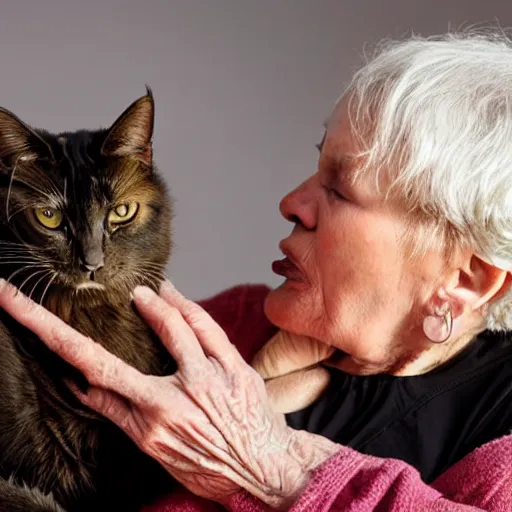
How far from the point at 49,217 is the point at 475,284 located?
2.22 feet

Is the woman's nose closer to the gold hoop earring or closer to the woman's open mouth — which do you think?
the woman's open mouth

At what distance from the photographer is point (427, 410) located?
1287mm

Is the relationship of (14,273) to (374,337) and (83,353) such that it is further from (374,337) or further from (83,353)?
(374,337)

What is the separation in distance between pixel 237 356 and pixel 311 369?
23 cm

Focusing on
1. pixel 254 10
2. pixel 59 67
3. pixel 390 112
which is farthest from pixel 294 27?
pixel 390 112

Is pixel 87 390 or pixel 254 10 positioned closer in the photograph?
pixel 87 390

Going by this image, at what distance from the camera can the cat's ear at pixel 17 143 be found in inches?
42.9

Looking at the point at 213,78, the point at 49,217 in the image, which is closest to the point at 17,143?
the point at 49,217

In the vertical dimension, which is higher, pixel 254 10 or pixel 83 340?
pixel 254 10

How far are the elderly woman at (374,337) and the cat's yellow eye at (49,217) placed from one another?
0.38ft

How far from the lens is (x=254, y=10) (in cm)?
221

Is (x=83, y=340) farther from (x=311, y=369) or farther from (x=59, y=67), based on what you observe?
(x=59, y=67)

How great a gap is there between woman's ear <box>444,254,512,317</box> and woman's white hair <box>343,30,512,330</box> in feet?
0.09

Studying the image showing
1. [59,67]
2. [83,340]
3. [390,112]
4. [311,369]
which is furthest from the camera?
[59,67]
